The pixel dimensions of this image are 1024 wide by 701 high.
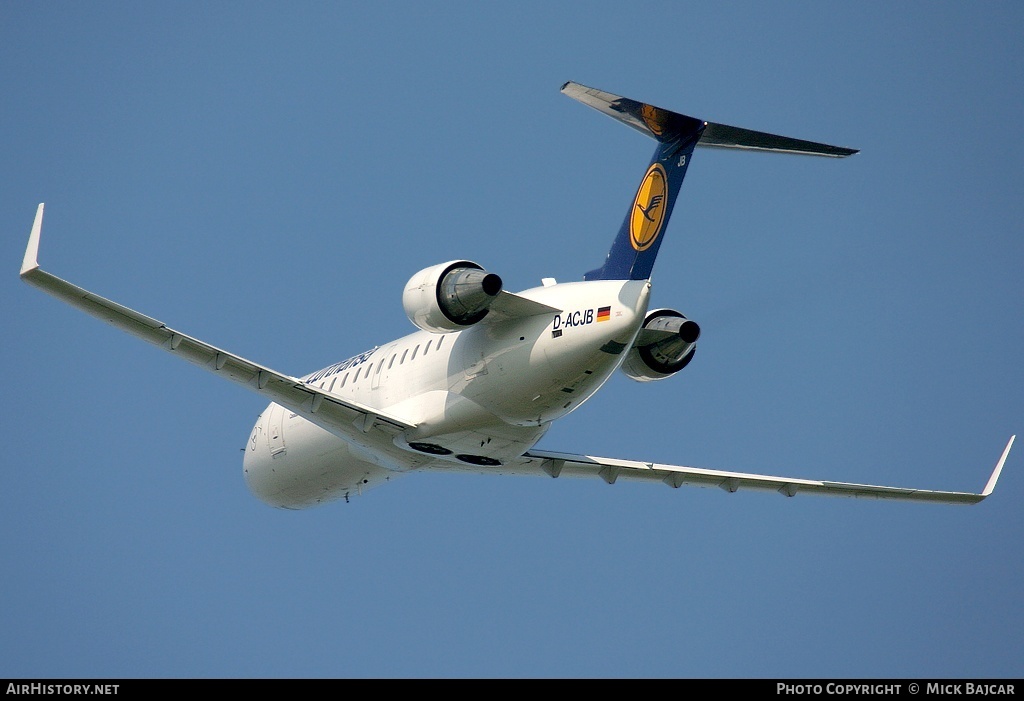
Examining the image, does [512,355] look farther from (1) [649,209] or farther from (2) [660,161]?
(2) [660,161]

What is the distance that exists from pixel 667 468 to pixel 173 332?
11255 mm

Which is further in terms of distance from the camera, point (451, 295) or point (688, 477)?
point (688, 477)

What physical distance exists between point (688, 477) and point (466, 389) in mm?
6776

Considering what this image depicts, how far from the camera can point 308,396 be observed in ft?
89.1

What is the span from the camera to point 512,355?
25469 mm

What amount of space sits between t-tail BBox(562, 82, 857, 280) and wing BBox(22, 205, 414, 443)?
5.55 meters

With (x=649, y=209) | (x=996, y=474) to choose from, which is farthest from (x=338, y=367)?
(x=996, y=474)

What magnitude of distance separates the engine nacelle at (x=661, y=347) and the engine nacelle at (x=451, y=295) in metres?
3.30

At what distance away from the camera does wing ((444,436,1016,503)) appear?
98.2 ft

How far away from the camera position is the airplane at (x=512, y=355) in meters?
24.5

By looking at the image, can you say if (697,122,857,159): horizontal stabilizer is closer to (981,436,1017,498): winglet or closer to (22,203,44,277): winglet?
(981,436,1017,498): winglet

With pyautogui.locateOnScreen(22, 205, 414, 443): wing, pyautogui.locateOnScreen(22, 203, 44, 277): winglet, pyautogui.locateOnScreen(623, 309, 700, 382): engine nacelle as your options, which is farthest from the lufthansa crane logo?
pyautogui.locateOnScreen(22, 203, 44, 277): winglet

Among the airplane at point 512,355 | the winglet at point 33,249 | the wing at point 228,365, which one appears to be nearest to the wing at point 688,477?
the airplane at point 512,355
